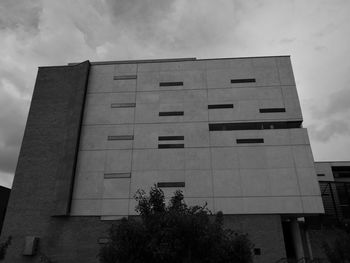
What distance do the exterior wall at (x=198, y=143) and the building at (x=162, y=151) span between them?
100 mm

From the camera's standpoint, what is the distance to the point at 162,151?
98.8 feet

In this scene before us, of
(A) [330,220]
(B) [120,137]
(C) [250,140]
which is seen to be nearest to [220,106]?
(C) [250,140]

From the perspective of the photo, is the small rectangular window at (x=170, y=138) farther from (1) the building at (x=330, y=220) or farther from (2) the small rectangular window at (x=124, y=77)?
Result: (1) the building at (x=330, y=220)

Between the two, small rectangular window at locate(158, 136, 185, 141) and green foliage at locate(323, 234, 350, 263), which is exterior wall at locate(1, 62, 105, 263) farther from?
→ green foliage at locate(323, 234, 350, 263)

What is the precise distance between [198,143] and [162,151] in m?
3.67

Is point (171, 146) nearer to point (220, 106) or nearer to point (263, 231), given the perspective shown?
point (220, 106)

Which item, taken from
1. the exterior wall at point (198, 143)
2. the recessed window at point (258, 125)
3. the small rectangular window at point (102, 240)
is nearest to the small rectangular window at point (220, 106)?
the exterior wall at point (198, 143)

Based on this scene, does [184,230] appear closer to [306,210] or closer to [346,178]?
[306,210]

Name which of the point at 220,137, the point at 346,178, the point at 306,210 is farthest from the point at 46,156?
the point at 346,178

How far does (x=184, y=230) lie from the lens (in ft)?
39.3

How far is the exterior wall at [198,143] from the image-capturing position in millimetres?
28062

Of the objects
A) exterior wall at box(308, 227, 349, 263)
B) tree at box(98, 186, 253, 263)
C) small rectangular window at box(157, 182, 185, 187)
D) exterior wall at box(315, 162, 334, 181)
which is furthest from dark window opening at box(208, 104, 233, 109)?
exterior wall at box(315, 162, 334, 181)

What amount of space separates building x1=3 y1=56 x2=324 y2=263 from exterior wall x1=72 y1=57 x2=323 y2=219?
100 mm

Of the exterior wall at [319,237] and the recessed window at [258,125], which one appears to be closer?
the exterior wall at [319,237]
